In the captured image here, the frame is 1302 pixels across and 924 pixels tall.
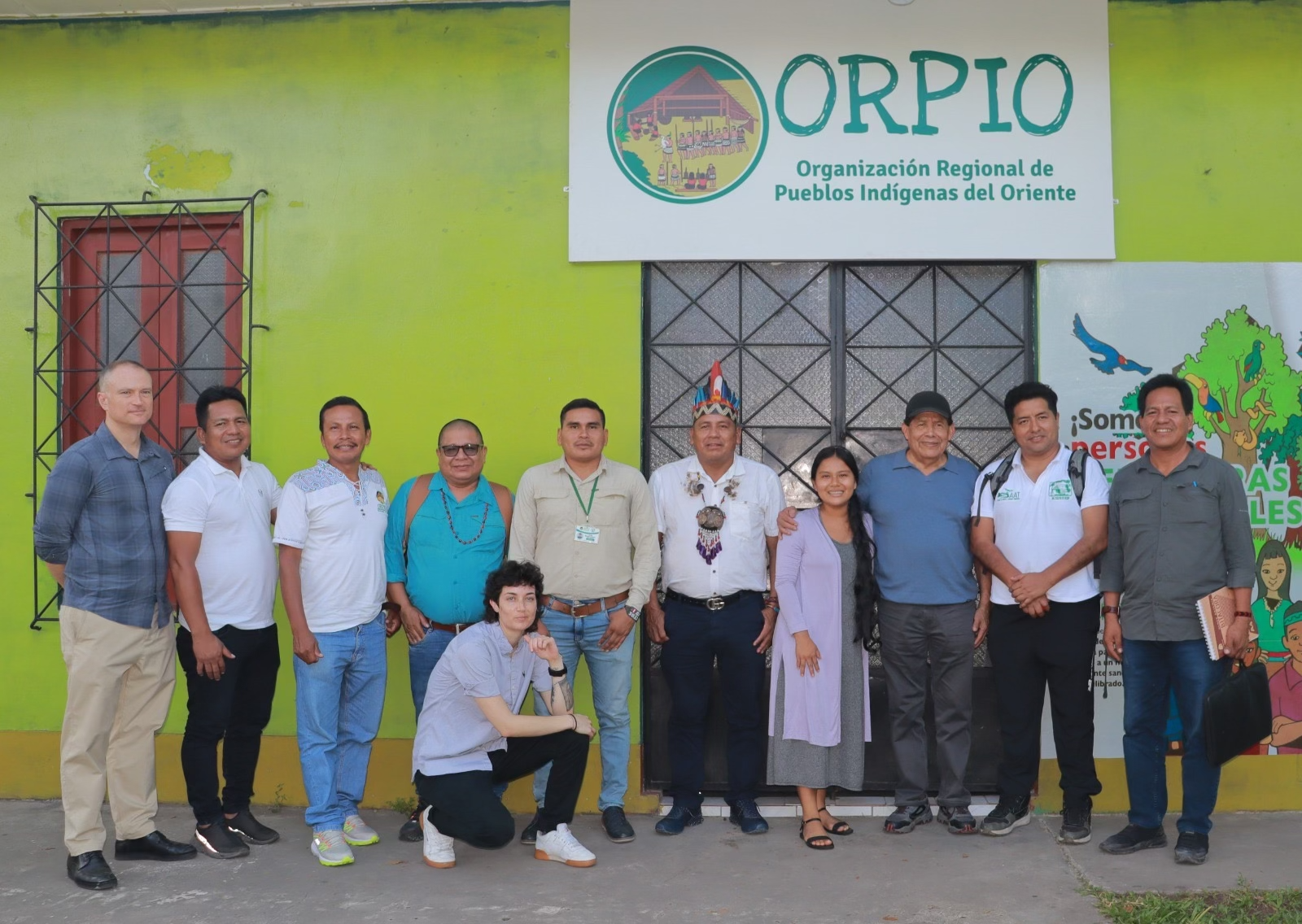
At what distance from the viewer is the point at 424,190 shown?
5715 millimetres

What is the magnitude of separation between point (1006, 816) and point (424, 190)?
4257 millimetres

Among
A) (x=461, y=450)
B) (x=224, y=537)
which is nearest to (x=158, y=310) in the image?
(x=224, y=537)

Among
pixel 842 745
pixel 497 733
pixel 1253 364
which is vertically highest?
pixel 1253 364

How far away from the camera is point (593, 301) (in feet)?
18.5

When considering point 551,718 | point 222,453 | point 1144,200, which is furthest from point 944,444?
point 222,453

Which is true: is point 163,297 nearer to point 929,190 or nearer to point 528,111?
point 528,111

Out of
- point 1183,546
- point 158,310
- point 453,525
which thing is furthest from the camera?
point 158,310

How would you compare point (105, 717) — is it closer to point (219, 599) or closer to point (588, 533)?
point (219, 599)

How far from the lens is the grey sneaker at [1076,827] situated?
4926 mm

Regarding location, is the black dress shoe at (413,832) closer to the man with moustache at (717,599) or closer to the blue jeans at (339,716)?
the blue jeans at (339,716)

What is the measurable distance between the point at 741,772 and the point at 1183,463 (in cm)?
242

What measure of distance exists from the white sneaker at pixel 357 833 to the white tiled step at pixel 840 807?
1.44 meters

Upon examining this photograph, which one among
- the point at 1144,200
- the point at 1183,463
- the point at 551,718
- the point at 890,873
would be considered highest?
the point at 1144,200

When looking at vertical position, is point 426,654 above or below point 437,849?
above
